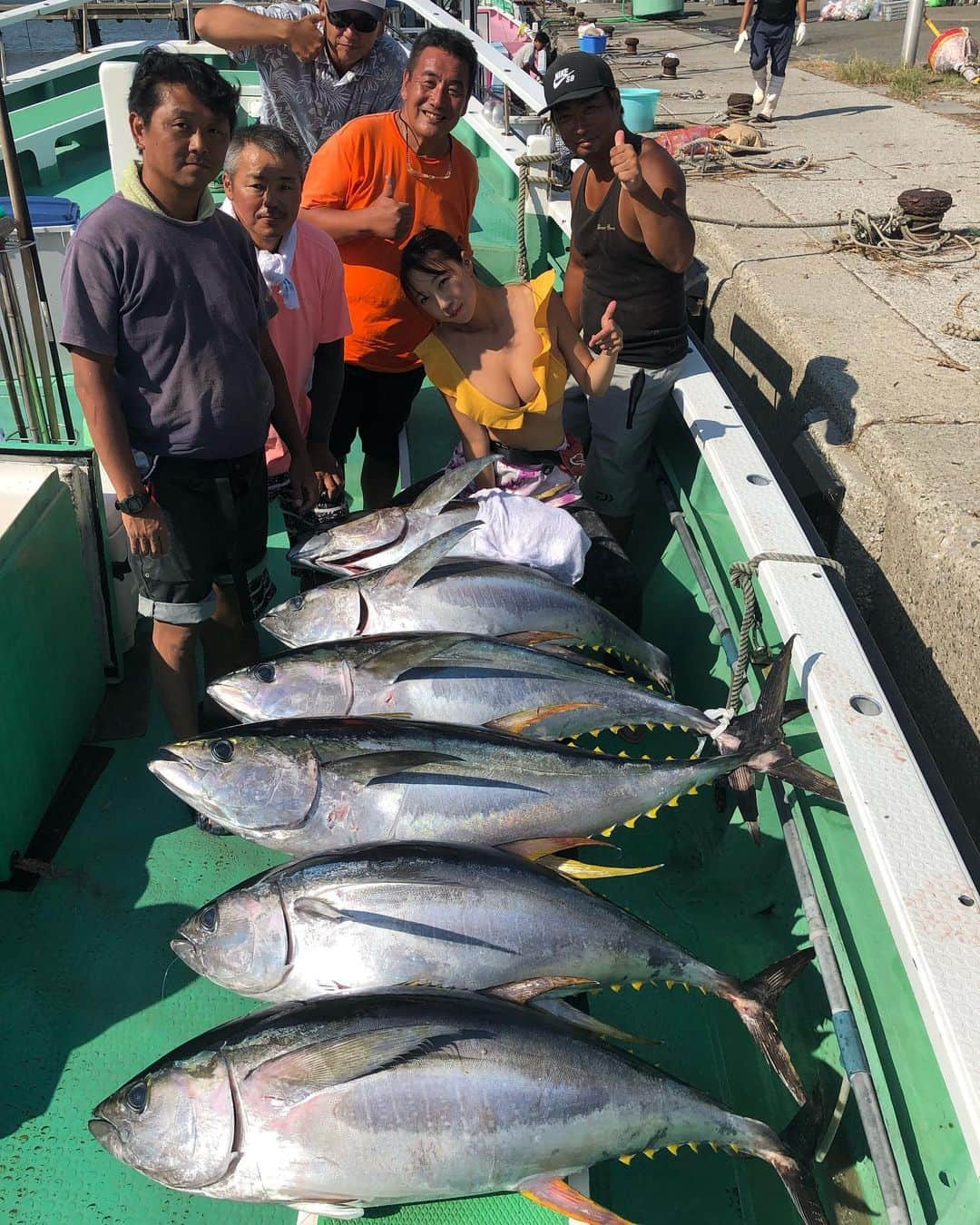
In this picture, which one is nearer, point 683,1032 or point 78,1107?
point 78,1107

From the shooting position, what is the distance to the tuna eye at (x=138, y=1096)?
158 cm

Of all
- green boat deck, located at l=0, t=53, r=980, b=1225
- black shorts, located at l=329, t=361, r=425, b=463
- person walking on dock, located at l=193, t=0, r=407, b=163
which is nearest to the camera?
green boat deck, located at l=0, t=53, r=980, b=1225

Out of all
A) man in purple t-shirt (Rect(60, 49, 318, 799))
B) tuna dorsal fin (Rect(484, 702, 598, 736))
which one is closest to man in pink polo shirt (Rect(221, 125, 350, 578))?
man in purple t-shirt (Rect(60, 49, 318, 799))

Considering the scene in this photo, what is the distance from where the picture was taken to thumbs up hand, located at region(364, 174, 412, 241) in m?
3.26

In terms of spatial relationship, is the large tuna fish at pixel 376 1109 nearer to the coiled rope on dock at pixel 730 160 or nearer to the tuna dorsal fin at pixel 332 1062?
the tuna dorsal fin at pixel 332 1062

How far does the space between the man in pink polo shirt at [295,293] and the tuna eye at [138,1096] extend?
2.01m

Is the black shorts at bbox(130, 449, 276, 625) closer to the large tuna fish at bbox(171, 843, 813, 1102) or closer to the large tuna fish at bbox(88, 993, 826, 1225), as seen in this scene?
the large tuna fish at bbox(171, 843, 813, 1102)

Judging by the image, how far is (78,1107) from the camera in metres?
2.11

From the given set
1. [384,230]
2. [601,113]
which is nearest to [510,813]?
[384,230]

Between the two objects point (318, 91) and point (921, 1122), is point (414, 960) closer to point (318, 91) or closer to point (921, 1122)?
point (921, 1122)

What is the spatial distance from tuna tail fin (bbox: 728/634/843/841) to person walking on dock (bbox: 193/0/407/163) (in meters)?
2.82

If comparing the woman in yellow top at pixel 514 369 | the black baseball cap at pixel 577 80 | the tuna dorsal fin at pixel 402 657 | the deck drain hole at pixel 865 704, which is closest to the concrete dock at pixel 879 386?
the deck drain hole at pixel 865 704

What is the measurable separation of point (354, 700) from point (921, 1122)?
55.4 inches

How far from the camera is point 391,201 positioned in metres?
3.28
